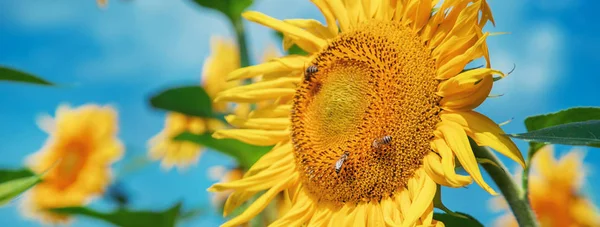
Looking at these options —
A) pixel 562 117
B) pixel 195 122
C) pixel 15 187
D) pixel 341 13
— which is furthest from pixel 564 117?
pixel 195 122

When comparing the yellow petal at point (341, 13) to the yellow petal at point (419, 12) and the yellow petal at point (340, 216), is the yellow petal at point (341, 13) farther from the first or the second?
the yellow petal at point (340, 216)

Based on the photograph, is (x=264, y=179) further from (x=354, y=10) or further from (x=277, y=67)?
(x=354, y=10)

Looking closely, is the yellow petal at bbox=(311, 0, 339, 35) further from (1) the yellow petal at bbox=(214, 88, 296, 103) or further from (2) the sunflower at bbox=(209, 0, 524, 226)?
(1) the yellow petal at bbox=(214, 88, 296, 103)

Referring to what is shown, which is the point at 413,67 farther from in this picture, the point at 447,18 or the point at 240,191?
the point at 240,191

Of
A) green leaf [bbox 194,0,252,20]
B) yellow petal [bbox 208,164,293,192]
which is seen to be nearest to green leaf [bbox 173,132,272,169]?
green leaf [bbox 194,0,252,20]

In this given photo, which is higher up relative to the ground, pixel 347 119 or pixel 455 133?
pixel 347 119

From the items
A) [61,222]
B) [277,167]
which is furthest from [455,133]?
[61,222]
